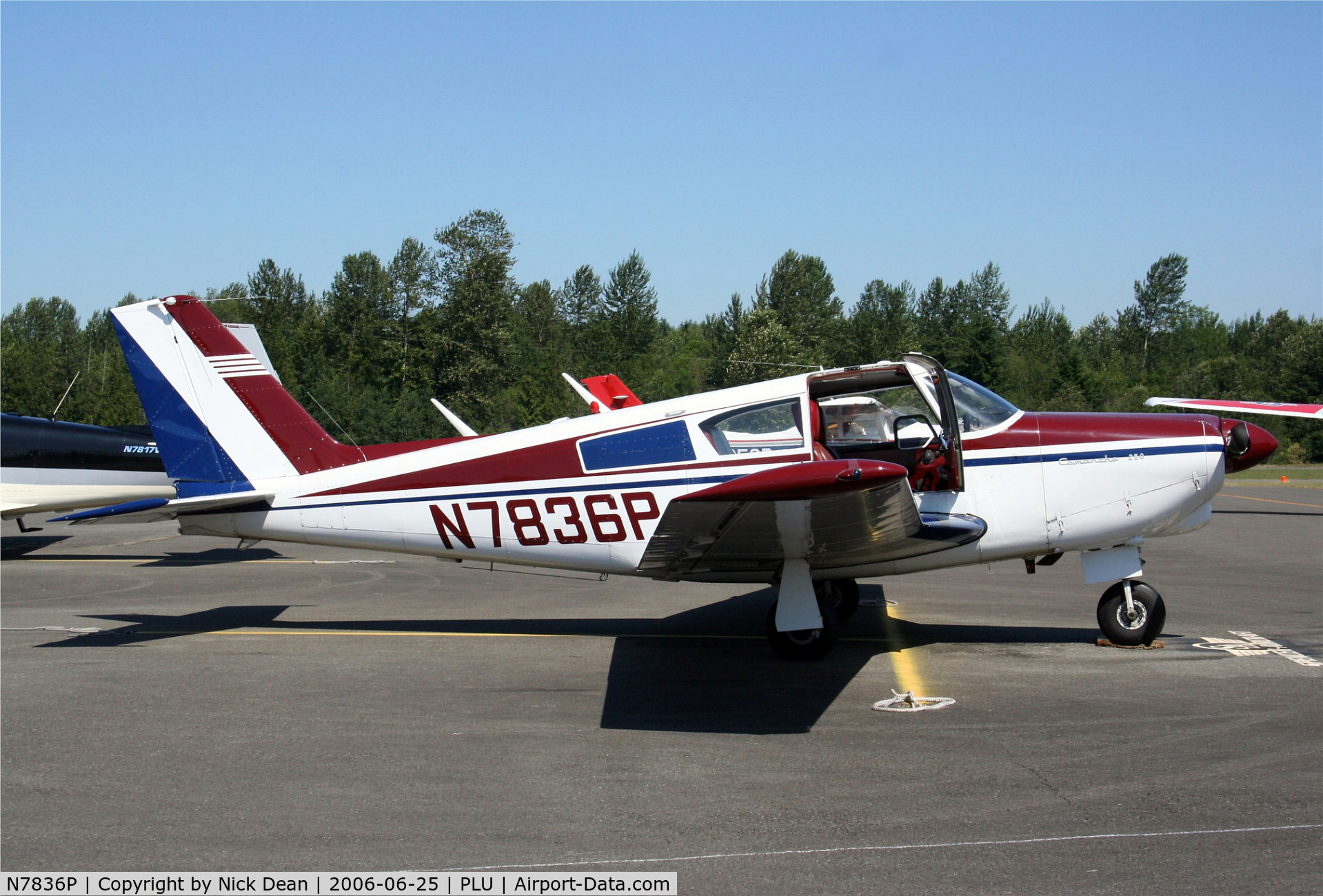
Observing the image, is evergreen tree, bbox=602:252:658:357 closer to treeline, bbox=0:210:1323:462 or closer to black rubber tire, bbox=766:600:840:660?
treeline, bbox=0:210:1323:462

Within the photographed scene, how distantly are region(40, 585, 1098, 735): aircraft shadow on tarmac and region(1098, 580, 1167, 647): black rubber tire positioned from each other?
1.16ft

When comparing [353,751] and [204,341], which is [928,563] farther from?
[204,341]

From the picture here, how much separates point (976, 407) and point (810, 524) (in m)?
2.18

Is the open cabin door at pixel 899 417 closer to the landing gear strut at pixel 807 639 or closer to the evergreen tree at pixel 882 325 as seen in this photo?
the landing gear strut at pixel 807 639

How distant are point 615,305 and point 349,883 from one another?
8389 centimetres

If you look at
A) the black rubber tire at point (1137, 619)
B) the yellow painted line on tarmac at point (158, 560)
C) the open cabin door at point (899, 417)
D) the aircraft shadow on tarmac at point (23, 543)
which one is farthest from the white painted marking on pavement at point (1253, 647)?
the aircraft shadow on tarmac at point (23, 543)

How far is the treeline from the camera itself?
46.3m

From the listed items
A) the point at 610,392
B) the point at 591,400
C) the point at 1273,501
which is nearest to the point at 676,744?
the point at 591,400

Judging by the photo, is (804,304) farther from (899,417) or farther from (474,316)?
(899,417)

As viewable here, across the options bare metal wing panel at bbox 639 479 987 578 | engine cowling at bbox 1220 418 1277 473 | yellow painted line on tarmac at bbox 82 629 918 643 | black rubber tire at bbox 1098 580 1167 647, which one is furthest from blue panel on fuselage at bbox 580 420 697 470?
engine cowling at bbox 1220 418 1277 473

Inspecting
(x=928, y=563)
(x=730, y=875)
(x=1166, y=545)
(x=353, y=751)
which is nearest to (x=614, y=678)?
(x=353, y=751)

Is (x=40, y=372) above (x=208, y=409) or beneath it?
above

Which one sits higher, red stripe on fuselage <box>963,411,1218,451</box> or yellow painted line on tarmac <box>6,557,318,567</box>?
red stripe on fuselage <box>963,411,1218,451</box>

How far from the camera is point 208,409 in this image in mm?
8648
